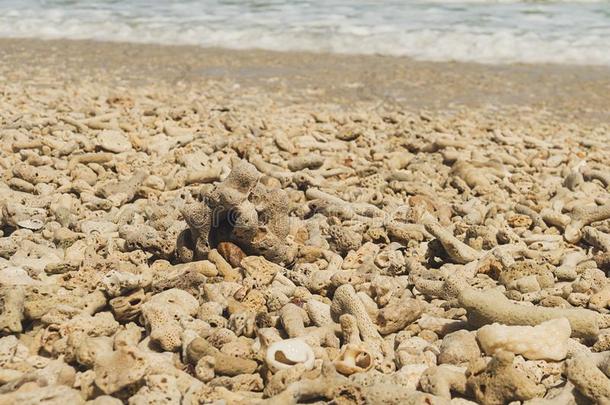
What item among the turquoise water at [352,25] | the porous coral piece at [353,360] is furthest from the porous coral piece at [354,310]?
the turquoise water at [352,25]

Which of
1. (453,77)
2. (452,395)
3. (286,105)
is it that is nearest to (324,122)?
(286,105)

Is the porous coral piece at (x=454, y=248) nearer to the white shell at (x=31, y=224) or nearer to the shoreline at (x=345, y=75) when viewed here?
the white shell at (x=31, y=224)

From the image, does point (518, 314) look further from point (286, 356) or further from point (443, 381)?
point (286, 356)

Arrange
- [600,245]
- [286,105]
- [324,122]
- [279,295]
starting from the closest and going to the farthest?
[279,295]
[600,245]
[324,122]
[286,105]

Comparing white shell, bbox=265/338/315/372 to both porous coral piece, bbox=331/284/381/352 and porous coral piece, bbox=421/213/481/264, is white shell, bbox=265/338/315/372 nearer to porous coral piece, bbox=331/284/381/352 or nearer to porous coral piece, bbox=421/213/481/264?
porous coral piece, bbox=331/284/381/352

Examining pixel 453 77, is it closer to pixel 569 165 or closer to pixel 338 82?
pixel 338 82

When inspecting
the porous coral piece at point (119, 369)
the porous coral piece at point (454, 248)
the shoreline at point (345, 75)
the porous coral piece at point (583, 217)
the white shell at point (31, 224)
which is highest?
the porous coral piece at point (119, 369)

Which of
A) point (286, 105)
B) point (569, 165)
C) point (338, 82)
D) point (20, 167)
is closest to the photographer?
point (20, 167)
